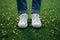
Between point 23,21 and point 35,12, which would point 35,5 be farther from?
point 23,21

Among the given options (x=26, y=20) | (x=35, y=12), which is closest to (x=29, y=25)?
(x=26, y=20)


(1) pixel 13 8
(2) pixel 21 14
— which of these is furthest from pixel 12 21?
(1) pixel 13 8

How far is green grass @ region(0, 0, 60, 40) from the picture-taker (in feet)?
5.15

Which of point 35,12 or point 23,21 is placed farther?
point 35,12

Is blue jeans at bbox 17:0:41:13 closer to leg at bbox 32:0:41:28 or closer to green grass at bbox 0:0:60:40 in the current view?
leg at bbox 32:0:41:28

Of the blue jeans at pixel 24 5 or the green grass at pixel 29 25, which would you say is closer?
the green grass at pixel 29 25

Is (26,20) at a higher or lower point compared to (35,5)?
lower

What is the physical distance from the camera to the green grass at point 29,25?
157 cm

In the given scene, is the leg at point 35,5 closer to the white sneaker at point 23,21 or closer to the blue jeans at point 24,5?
the blue jeans at point 24,5

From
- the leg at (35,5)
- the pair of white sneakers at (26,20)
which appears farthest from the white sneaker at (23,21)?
the leg at (35,5)

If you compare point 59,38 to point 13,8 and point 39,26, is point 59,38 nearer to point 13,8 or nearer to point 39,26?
point 39,26

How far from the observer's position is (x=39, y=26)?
170cm

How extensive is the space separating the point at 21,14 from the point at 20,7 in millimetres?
78

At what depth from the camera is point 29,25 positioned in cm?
176
